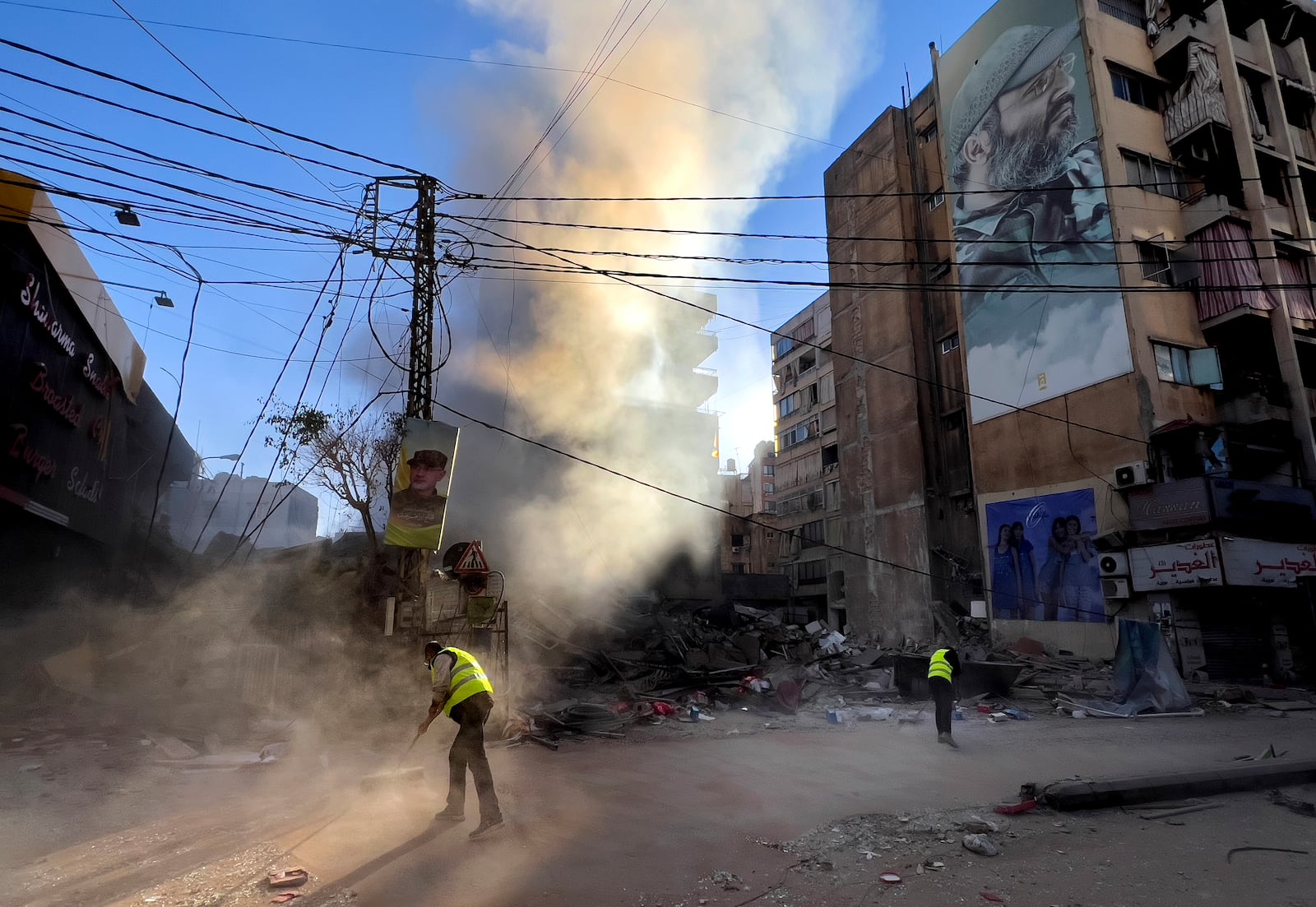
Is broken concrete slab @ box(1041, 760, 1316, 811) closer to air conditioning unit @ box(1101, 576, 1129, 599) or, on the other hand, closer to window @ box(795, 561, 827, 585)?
air conditioning unit @ box(1101, 576, 1129, 599)

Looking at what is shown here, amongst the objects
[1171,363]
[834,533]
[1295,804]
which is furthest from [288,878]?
[834,533]

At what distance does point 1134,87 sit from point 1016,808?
80.3 feet

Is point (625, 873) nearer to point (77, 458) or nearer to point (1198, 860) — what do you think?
point (1198, 860)

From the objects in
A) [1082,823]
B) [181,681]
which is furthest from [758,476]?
[1082,823]

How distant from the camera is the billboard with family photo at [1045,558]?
749 inches

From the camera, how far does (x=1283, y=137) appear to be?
21781mm

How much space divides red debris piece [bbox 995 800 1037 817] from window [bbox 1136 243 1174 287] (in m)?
19.3

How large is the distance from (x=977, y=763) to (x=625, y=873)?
4.94 meters

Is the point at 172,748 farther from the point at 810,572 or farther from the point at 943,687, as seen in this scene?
the point at 810,572

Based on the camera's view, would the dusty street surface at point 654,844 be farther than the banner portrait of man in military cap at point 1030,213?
No

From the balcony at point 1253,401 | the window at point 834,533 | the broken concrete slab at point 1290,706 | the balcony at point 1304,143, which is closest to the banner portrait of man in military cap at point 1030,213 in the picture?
the balcony at point 1253,401

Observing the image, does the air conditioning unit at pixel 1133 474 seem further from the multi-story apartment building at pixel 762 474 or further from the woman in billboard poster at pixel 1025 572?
the multi-story apartment building at pixel 762 474

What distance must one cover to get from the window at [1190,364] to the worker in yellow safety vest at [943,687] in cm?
1459

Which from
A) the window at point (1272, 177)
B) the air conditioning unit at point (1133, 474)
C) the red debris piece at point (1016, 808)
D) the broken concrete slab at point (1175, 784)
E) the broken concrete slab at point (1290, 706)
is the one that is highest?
the window at point (1272, 177)
